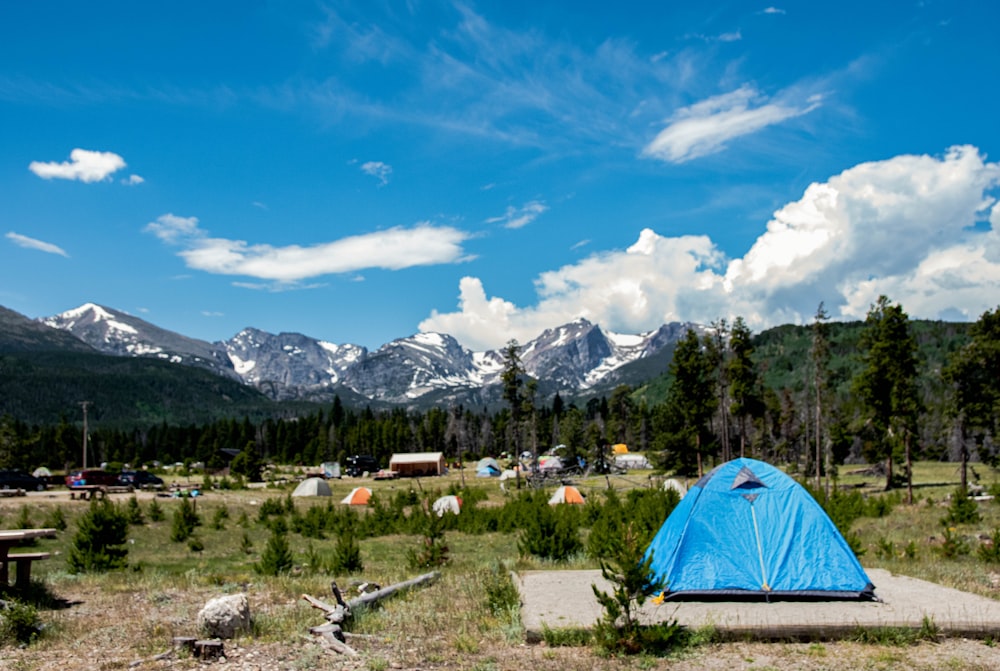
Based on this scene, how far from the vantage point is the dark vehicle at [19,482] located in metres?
49.0

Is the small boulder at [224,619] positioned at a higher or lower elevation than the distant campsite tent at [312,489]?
higher

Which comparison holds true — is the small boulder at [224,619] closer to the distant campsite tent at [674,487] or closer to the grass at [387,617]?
the grass at [387,617]

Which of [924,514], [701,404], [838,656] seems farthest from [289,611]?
[701,404]

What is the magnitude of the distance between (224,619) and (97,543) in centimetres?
1135

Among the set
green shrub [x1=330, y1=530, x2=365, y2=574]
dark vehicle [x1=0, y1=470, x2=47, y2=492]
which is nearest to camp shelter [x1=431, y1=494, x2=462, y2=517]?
green shrub [x1=330, y1=530, x2=365, y2=574]

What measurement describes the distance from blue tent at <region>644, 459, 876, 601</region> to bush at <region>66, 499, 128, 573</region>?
1490 centimetres

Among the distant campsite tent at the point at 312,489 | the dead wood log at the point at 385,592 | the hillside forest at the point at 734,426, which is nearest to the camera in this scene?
the dead wood log at the point at 385,592

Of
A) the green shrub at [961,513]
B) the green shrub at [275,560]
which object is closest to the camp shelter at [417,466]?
the green shrub at [961,513]

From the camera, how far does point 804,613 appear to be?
1059cm

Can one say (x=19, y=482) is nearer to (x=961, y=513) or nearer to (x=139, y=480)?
(x=139, y=480)

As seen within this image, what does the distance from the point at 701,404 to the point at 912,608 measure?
43.3 metres

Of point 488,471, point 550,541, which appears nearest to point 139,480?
point 488,471

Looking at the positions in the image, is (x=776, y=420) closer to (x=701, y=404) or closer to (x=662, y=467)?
(x=662, y=467)

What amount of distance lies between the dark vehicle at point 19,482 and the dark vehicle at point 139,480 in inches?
220
